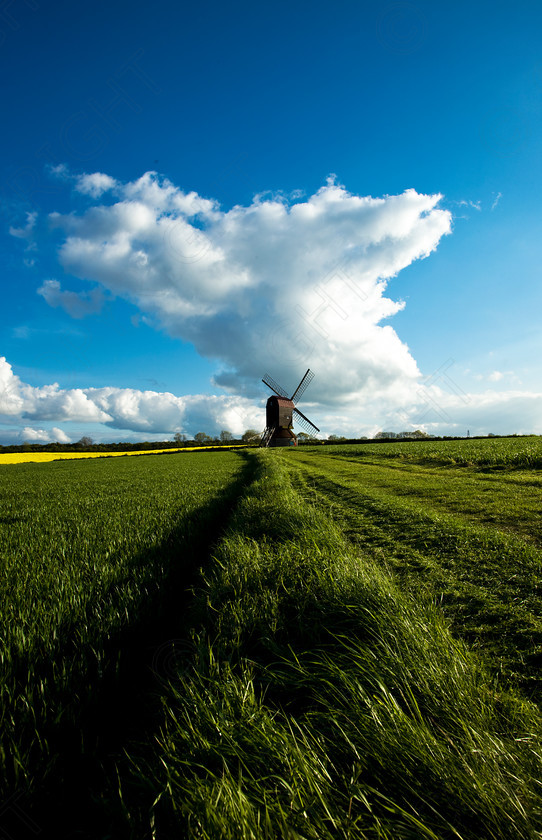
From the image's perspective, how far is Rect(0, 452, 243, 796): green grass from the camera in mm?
2135

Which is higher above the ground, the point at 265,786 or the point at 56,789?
the point at 265,786

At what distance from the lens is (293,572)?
371 cm

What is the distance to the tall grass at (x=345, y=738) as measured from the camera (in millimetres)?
1312

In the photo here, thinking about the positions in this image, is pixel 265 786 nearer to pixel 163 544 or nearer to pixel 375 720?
pixel 375 720

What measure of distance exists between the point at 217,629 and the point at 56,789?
1.33 m

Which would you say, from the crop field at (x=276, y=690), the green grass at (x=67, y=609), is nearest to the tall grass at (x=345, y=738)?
the crop field at (x=276, y=690)

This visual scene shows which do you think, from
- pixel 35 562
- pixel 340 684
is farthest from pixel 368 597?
pixel 35 562

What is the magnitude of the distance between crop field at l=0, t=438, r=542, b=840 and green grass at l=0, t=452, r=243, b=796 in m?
0.02

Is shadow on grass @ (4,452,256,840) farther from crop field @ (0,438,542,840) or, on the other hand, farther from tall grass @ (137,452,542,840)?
tall grass @ (137,452,542,840)

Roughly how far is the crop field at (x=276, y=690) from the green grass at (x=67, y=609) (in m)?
0.02

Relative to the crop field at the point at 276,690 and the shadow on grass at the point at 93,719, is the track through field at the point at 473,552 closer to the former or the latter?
the crop field at the point at 276,690

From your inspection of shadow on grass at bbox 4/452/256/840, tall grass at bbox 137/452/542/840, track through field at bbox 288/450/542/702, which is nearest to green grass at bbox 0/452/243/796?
shadow on grass at bbox 4/452/256/840

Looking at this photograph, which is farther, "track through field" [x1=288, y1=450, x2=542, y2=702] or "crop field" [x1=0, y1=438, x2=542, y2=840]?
"track through field" [x1=288, y1=450, x2=542, y2=702]

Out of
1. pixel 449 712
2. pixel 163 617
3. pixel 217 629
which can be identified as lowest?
pixel 163 617
